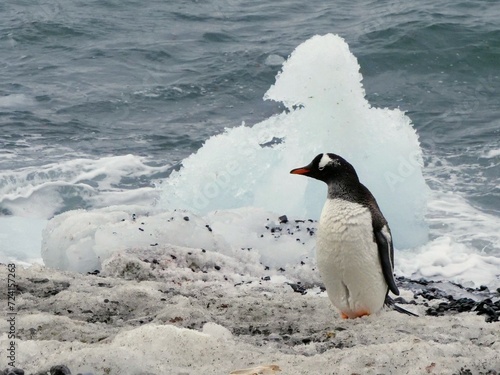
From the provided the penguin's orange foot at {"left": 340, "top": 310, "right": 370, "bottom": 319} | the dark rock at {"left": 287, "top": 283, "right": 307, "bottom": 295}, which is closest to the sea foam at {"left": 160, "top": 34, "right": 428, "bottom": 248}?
the dark rock at {"left": 287, "top": 283, "right": 307, "bottom": 295}

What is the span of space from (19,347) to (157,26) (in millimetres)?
15202

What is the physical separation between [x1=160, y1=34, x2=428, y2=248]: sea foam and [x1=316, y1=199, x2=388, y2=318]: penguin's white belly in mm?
3969

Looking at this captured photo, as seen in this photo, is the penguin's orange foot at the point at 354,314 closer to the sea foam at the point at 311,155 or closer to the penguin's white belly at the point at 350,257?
the penguin's white belly at the point at 350,257

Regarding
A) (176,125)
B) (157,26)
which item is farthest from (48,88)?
(157,26)

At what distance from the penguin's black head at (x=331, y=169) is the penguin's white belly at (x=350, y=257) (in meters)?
0.15

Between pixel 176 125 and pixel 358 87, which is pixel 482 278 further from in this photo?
pixel 176 125

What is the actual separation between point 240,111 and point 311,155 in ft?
14.6

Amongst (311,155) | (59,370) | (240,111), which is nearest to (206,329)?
(59,370)

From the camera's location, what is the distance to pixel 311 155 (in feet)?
32.3

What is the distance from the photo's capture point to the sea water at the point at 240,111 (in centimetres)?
974

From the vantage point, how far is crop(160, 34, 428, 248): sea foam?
9656mm

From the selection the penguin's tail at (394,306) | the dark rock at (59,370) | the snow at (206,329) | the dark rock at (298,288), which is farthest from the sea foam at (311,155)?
the dark rock at (59,370)

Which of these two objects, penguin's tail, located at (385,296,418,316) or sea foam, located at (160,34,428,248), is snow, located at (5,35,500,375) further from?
penguin's tail, located at (385,296,418,316)

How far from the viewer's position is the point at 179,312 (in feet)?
17.1
